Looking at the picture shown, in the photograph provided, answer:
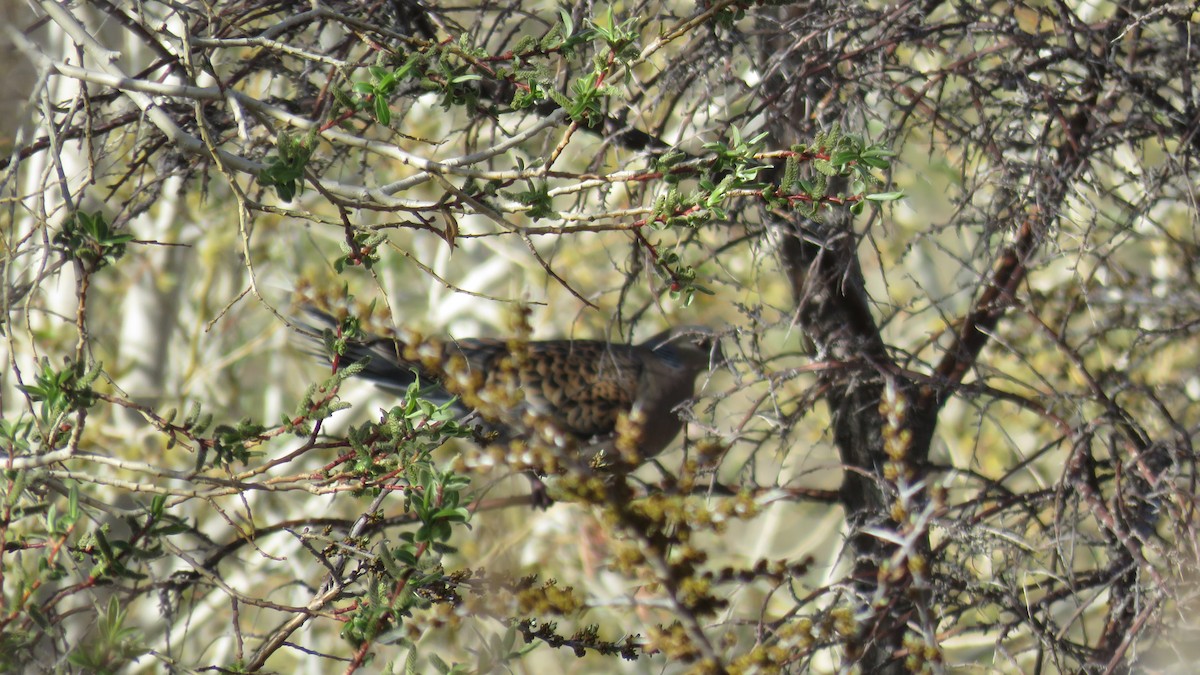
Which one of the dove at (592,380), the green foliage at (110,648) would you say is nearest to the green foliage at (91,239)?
the green foliage at (110,648)

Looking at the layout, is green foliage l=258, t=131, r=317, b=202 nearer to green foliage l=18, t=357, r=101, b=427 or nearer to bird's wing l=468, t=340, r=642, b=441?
→ green foliage l=18, t=357, r=101, b=427

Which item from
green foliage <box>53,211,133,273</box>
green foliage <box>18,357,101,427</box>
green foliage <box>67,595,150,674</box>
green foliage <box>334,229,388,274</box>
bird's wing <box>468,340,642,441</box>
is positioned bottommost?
green foliage <box>67,595,150,674</box>

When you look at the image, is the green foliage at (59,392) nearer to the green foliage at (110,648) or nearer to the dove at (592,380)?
the green foliage at (110,648)

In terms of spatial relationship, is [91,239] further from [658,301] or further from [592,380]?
[592,380]

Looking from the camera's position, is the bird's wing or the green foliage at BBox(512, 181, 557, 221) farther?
the bird's wing

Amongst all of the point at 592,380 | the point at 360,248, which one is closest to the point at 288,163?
the point at 360,248

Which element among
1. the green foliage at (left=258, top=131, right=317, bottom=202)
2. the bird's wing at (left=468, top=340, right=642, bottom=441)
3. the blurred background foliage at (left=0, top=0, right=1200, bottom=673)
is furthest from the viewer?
the bird's wing at (left=468, top=340, right=642, bottom=441)

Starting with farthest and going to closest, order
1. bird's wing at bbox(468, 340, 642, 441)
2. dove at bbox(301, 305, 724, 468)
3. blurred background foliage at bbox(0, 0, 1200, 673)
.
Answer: bird's wing at bbox(468, 340, 642, 441) < dove at bbox(301, 305, 724, 468) < blurred background foliage at bbox(0, 0, 1200, 673)

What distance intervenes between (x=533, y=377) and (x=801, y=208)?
10.1 feet

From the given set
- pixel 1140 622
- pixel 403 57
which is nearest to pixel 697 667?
pixel 1140 622

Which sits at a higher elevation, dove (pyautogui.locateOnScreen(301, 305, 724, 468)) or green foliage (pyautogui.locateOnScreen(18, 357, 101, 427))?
dove (pyautogui.locateOnScreen(301, 305, 724, 468))

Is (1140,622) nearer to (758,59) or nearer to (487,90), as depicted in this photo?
(758,59)

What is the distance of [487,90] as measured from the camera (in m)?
2.99

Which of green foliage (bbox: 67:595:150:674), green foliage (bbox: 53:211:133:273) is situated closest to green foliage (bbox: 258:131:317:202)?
green foliage (bbox: 53:211:133:273)
